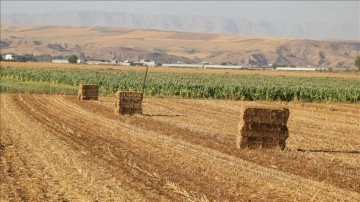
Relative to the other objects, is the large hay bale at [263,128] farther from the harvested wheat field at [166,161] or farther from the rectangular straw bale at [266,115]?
the harvested wheat field at [166,161]

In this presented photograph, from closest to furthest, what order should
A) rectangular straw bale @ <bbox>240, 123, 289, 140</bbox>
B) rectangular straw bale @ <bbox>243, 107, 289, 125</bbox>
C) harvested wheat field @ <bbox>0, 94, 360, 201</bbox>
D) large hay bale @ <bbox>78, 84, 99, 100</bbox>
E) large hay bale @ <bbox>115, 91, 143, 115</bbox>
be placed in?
harvested wheat field @ <bbox>0, 94, 360, 201</bbox>, rectangular straw bale @ <bbox>243, 107, 289, 125</bbox>, rectangular straw bale @ <bbox>240, 123, 289, 140</bbox>, large hay bale @ <bbox>115, 91, 143, 115</bbox>, large hay bale @ <bbox>78, 84, 99, 100</bbox>

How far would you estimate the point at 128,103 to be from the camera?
30609mm

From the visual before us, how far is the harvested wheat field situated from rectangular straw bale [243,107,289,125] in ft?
2.85

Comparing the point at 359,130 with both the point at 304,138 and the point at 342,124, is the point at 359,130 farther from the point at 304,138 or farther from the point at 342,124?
the point at 304,138

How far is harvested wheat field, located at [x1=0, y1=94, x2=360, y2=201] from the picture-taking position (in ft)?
42.2

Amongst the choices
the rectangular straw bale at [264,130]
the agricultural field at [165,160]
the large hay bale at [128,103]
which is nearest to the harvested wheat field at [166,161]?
the agricultural field at [165,160]

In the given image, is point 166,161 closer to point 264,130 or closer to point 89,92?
point 264,130

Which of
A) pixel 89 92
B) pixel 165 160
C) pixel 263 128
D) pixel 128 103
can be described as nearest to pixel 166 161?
pixel 165 160

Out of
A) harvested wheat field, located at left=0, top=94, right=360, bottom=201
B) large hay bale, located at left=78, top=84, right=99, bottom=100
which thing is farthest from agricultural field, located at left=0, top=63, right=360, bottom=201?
large hay bale, located at left=78, top=84, right=99, bottom=100

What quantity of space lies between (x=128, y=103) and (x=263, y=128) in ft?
42.1

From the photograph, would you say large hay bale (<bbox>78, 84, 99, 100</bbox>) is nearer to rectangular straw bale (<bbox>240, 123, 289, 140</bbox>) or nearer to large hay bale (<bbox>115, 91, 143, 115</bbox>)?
large hay bale (<bbox>115, 91, 143, 115</bbox>)

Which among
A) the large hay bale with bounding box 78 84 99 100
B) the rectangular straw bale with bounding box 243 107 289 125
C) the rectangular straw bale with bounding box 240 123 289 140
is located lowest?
the large hay bale with bounding box 78 84 99 100

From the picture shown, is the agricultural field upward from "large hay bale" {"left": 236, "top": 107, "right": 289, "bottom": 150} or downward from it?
downward

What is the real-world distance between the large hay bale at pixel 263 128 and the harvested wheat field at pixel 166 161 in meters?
0.45
